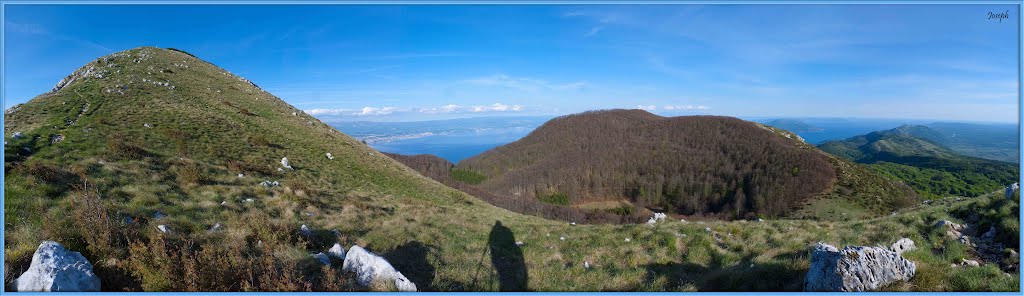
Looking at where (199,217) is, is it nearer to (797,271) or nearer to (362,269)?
(362,269)

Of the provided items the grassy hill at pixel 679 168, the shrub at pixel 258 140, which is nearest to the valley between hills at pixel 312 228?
the shrub at pixel 258 140

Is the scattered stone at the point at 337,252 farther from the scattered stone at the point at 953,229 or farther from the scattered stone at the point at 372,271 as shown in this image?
the scattered stone at the point at 953,229

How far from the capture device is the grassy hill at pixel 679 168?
9881cm

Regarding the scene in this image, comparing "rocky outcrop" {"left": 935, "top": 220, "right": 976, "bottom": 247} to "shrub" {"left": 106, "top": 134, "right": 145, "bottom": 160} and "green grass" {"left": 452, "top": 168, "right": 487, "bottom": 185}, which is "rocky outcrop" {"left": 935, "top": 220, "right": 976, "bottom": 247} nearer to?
"shrub" {"left": 106, "top": 134, "right": 145, "bottom": 160}

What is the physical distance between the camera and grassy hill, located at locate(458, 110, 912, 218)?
3890 inches

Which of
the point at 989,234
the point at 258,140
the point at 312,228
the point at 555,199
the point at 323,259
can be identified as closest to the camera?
the point at 323,259

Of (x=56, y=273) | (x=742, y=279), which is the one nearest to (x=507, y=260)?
(x=742, y=279)

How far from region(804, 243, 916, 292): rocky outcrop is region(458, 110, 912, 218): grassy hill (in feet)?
316

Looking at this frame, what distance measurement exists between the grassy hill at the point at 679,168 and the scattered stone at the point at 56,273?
350 ft

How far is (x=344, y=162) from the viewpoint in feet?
94.2

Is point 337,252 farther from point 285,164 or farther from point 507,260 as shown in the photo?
point 285,164

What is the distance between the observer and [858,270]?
5.59 metres

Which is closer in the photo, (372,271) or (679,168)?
(372,271)

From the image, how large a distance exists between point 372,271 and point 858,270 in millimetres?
8301
